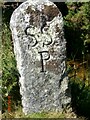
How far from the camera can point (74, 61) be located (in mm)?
10727

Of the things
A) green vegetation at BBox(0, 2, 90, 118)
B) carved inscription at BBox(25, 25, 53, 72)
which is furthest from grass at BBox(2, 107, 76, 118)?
carved inscription at BBox(25, 25, 53, 72)

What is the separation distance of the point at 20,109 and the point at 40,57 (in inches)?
34.5

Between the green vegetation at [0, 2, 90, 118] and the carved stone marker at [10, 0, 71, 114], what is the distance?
410mm

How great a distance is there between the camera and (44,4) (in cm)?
659

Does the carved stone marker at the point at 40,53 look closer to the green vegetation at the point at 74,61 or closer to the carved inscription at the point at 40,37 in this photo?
the carved inscription at the point at 40,37

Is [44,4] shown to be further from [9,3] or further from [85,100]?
[9,3]

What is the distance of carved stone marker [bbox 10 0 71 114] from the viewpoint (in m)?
6.52

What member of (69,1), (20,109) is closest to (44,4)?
(20,109)

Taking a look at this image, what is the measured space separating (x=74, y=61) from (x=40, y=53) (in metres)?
4.19

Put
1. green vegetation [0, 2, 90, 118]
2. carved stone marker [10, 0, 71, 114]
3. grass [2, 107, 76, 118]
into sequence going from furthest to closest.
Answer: green vegetation [0, 2, 90, 118] → grass [2, 107, 76, 118] → carved stone marker [10, 0, 71, 114]

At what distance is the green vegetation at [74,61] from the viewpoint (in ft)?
23.5

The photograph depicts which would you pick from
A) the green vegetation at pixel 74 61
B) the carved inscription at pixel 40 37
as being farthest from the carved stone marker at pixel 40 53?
the green vegetation at pixel 74 61

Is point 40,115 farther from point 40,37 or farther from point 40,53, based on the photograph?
point 40,37

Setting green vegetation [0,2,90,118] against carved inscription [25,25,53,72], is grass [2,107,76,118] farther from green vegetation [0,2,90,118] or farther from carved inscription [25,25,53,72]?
carved inscription [25,25,53,72]
